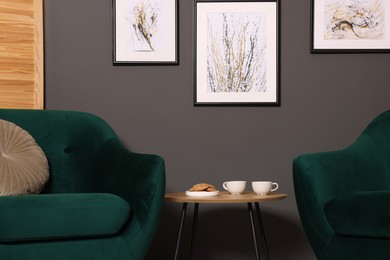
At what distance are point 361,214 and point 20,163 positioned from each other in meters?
1.47

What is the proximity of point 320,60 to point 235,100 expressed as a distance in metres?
0.54

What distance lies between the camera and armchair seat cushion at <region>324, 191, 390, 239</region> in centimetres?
212

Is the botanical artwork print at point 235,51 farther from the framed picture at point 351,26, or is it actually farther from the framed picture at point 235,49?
the framed picture at point 351,26

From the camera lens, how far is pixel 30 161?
266 cm

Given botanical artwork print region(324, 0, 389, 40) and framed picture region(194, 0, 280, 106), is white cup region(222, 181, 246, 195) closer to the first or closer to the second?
framed picture region(194, 0, 280, 106)

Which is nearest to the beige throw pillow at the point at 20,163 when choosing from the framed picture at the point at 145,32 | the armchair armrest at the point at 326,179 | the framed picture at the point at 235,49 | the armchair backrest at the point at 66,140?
the armchair backrest at the point at 66,140

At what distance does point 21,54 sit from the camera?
3344 millimetres

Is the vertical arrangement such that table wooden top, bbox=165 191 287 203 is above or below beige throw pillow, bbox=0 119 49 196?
below

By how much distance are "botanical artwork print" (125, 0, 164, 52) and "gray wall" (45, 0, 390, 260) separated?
0.40 ft

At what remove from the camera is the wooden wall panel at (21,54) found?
3.32 m

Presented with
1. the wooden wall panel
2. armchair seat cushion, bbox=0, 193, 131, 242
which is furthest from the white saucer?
the wooden wall panel

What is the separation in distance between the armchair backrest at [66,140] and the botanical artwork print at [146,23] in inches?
25.1

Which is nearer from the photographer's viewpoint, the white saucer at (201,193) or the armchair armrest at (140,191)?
the armchair armrest at (140,191)

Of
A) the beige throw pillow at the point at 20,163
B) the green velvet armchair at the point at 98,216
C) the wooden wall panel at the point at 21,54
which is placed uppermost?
the wooden wall panel at the point at 21,54
